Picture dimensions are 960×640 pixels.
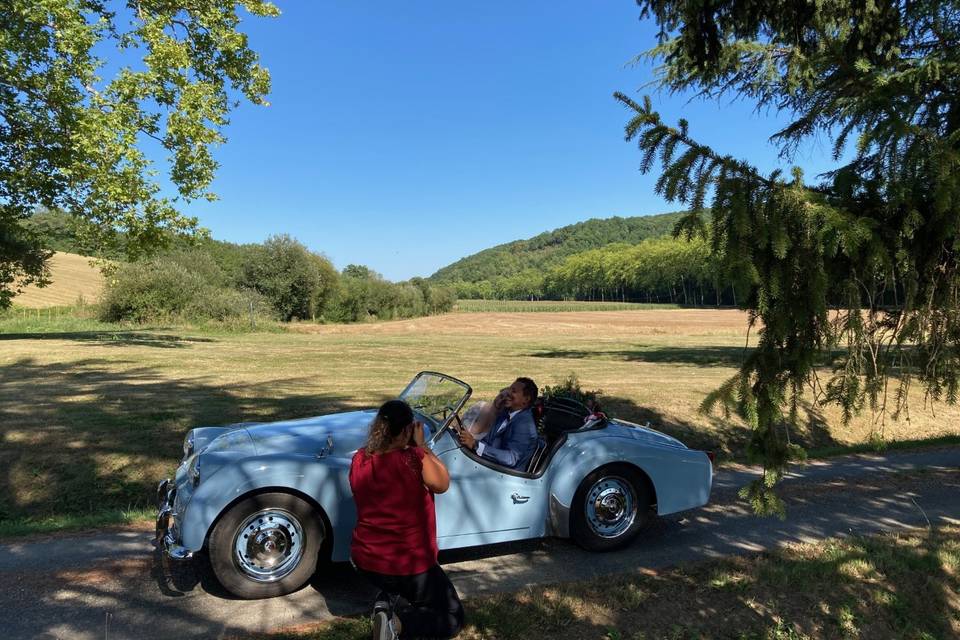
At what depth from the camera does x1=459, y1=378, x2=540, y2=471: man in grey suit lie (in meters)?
4.62

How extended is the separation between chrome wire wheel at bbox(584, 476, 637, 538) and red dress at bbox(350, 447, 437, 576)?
2036 mm

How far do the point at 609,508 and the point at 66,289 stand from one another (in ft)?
195

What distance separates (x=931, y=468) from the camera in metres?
7.75

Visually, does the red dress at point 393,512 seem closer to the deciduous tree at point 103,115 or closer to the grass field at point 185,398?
the grass field at point 185,398

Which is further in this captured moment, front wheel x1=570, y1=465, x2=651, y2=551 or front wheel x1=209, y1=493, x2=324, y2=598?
front wheel x1=570, y1=465, x2=651, y2=551

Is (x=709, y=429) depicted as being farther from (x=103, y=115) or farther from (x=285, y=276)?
(x=285, y=276)

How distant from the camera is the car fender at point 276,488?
3633 mm

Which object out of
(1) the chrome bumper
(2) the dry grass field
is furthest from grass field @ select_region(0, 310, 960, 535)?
(2) the dry grass field

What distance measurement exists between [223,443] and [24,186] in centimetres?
1805

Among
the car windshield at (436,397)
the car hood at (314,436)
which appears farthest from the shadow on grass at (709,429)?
the car hood at (314,436)

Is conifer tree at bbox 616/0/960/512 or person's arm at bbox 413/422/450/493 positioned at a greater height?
conifer tree at bbox 616/0/960/512

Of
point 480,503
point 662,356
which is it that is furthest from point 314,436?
point 662,356

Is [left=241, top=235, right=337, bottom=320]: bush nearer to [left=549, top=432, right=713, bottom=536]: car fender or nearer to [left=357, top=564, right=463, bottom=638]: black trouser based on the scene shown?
[left=549, top=432, right=713, bottom=536]: car fender

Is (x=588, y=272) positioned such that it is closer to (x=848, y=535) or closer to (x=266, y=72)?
(x=266, y=72)
